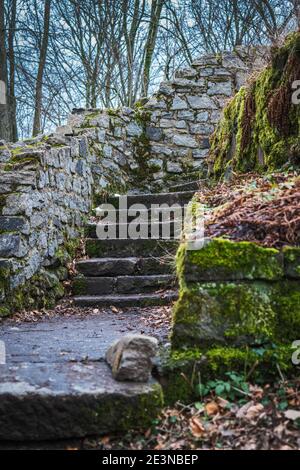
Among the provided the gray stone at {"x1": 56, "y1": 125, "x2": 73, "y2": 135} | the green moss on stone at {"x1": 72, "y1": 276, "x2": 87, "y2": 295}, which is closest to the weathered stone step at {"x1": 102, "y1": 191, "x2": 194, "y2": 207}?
the gray stone at {"x1": 56, "y1": 125, "x2": 73, "y2": 135}

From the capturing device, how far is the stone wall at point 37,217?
3732 millimetres

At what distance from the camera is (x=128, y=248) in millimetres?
4930

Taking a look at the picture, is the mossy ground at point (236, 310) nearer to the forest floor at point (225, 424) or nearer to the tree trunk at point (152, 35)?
the forest floor at point (225, 424)

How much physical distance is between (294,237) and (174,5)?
34.4 ft

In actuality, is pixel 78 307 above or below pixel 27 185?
below

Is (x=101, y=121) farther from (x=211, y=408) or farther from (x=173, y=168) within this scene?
(x=211, y=408)

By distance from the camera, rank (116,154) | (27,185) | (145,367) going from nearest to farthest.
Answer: (145,367) → (27,185) → (116,154)

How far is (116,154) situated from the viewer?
269 inches

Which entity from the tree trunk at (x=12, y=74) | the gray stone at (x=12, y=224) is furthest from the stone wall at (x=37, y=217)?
the tree trunk at (x=12, y=74)

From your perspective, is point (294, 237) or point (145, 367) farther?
point (294, 237)

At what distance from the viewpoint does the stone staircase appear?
13.8 ft

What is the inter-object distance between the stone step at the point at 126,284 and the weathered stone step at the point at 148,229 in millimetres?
713

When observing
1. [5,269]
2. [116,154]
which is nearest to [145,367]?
[5,269]

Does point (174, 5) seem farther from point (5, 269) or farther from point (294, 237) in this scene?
point (294, 237)
